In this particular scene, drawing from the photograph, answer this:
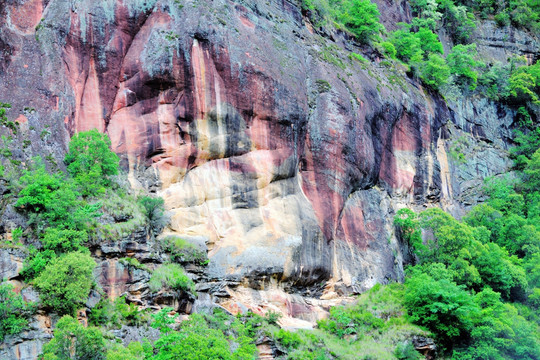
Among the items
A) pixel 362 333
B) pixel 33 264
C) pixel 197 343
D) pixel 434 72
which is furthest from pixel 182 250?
pixel 434 72

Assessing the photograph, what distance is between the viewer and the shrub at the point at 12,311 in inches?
725

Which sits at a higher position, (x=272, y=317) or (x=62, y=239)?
(x=62, y=239)

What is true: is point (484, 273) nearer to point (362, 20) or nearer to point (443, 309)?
point (443, 309)

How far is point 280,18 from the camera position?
111ft

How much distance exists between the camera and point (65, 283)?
19703 mm

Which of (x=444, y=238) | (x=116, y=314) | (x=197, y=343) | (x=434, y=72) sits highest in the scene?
(x=434, y=72)

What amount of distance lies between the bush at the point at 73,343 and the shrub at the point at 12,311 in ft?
3.68

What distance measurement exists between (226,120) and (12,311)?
13468mm

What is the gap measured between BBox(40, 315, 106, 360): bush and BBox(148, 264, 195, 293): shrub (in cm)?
414

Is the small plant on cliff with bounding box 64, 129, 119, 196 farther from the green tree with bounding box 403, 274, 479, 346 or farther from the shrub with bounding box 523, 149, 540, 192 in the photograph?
the shrub with bounding box 523, 149, 540, 192

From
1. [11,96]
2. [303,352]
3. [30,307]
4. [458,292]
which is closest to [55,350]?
[30,307]

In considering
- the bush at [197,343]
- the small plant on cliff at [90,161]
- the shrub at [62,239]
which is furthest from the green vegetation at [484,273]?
the shrub at [62,239]

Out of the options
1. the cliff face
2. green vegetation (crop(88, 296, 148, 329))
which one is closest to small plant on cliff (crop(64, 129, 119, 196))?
the cliff face

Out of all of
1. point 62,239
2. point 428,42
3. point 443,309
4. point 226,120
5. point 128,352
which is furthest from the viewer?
point 428,42
